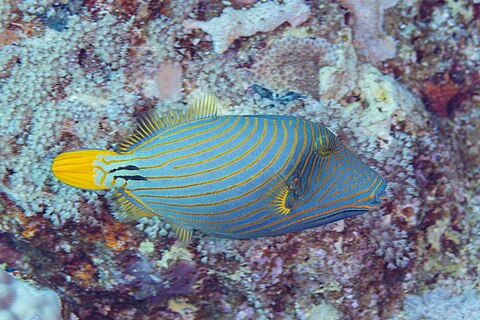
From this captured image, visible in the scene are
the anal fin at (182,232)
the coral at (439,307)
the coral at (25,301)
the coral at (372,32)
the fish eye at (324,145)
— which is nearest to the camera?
the fish eye at (324,145)

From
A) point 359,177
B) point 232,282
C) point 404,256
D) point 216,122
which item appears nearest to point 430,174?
point 404,256

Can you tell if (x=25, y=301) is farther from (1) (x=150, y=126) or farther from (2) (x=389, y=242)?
(2) (x=389, y=242)

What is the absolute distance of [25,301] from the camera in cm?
312

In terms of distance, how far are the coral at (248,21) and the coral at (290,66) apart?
15 centimetres

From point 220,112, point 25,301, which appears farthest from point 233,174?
point 25,301

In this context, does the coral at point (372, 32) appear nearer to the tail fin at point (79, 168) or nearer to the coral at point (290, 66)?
the coral at point (290, 66)

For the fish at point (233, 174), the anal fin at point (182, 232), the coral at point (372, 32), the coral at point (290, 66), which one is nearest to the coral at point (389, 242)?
the fish at point (233, 174)

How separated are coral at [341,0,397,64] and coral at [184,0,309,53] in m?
0.64

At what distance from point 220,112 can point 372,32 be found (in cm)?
159

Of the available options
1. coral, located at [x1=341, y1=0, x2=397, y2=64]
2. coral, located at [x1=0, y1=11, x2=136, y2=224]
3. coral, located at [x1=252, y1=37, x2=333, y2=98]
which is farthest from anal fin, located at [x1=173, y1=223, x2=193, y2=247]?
coral, located at [x1=341, y1=0, x2=397, y2=64]

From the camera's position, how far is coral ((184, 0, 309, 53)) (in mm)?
3242

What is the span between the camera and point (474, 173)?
4.09 m

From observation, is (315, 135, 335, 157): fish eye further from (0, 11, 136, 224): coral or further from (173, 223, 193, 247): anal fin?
(0, 11, 136, 224): coral

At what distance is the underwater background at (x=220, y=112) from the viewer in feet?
9.66
